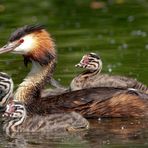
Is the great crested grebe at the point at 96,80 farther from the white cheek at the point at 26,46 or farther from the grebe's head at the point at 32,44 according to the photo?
the white cheek at the point at 26,46

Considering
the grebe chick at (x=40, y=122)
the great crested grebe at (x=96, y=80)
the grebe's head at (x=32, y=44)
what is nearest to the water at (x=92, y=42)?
the grebe chick at (x=40, y=122)

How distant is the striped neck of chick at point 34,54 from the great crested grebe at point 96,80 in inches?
42.9

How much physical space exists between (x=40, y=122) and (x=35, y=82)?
1.42 metres

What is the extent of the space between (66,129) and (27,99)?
1.45m

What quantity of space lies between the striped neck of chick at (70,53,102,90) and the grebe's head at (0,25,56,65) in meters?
1.15

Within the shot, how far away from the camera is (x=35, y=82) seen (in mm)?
14273

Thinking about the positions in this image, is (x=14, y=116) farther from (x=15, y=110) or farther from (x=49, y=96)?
(x=49, y=96)

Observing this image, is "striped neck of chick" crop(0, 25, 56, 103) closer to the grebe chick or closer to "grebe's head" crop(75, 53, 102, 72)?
the grebe chick

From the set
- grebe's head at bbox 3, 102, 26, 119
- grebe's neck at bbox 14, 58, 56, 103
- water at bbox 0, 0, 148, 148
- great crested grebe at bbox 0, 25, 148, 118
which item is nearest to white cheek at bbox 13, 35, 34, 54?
great crested grebe at bbox 0, 25, 148, 118

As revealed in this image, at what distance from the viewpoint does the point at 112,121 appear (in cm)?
1384

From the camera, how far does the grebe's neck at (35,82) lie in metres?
14.2

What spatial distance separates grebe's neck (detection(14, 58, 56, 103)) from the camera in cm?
1420

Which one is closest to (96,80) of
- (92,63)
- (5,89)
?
(92,63)

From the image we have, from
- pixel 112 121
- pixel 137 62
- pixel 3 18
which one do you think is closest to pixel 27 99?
pixel 112 121
